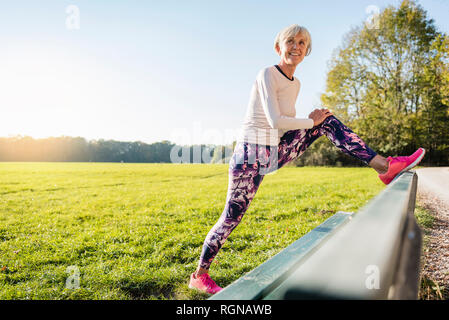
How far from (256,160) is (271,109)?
37 centimetres

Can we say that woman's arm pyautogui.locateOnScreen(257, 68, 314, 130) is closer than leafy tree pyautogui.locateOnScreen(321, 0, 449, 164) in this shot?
Yes

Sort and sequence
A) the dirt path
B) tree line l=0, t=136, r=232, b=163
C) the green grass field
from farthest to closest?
tree line l=0, t=136, r=232, b=163, the green grass field, the dirt path

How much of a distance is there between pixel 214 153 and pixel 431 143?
3292 centimetres

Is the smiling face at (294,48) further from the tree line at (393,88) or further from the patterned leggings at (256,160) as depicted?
the tree line at (393,88)

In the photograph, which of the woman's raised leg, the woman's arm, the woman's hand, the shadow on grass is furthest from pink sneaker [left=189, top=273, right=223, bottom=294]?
the woman's hand

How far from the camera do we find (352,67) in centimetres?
2672

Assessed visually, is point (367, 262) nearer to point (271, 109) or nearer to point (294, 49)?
point (271, 109)

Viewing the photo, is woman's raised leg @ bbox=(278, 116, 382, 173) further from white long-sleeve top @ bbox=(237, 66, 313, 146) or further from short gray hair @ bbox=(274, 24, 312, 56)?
short gray hair @ bbox=(274, 24, 312, 56)

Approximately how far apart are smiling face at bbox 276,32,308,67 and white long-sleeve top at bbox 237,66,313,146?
4.6 inches

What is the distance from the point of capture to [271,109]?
202 cm

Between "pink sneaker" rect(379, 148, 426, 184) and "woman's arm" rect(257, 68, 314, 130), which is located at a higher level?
"woman's arm" rect(257, 68, 314, 130)

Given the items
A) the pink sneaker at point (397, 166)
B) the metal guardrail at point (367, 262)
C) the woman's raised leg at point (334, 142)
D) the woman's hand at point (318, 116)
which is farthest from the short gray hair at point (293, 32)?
the metal guardrail at point (367, 262)

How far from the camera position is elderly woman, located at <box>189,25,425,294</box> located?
83.6 inches

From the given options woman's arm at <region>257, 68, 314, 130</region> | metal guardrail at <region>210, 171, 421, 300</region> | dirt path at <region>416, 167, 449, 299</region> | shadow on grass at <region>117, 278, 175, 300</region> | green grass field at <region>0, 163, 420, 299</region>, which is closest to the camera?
metal guardrail at <region>210, 171, 421, 300</region>
